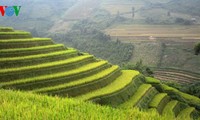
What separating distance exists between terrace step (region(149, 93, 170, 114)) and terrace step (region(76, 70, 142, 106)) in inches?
75.7

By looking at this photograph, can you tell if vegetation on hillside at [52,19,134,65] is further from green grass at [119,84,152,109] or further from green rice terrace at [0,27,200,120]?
green rice terrace at [0,27,200,120]

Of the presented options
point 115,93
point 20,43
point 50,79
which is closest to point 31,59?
point 20,43

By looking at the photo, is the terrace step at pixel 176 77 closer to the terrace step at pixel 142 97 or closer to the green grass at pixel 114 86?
the terrace step at pixel 142 97

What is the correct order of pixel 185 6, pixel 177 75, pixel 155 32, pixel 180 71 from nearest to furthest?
pixel 177 75
pixel 180 71
pixel 155 32
pixel 185 6

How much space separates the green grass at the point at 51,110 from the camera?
817cm

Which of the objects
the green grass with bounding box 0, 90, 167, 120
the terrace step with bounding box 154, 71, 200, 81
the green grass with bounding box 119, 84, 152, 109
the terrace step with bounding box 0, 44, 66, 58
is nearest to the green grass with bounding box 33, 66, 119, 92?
the green grass with bounding box 119, 84, 152, 109

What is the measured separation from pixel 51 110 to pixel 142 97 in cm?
1631


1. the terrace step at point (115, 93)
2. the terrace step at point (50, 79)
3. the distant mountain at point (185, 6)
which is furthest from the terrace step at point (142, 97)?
the distant mountain at point (185, 6)

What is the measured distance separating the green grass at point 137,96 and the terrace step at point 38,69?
4.43 m

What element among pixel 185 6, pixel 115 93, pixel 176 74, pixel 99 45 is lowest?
pixel 99 45

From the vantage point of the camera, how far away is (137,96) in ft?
79.6

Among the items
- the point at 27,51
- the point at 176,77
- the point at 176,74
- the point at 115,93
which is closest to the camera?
the point at 27,51

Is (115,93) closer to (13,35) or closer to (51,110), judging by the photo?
(13,35)

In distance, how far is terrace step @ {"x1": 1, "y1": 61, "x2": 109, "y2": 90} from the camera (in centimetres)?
1758
